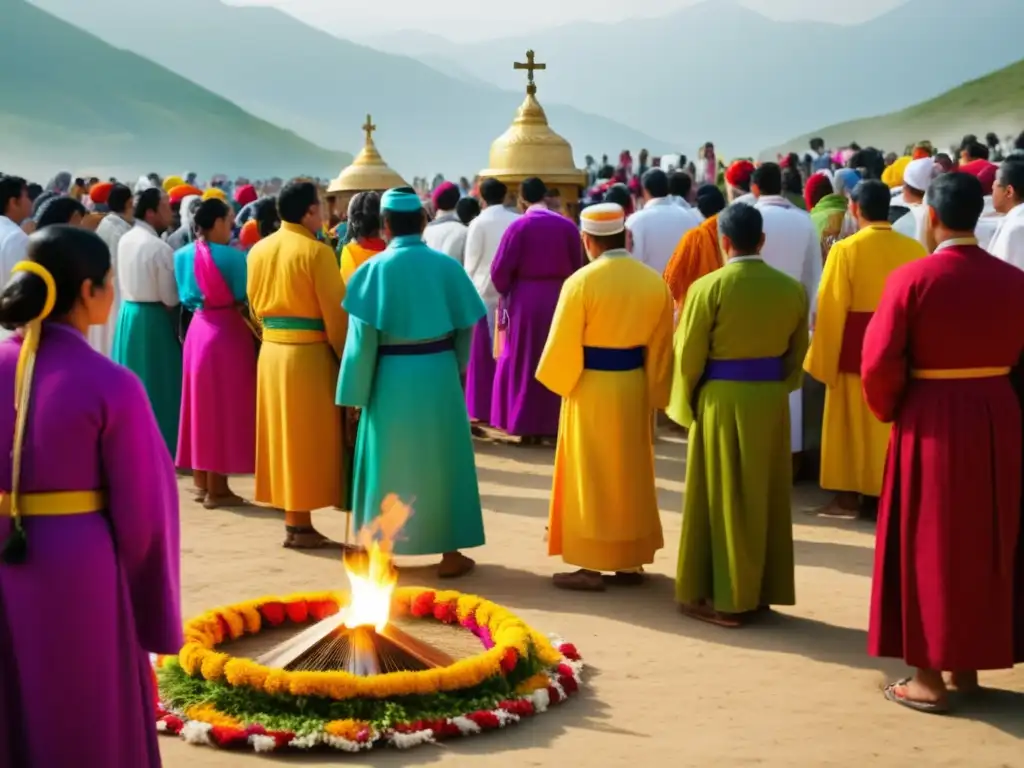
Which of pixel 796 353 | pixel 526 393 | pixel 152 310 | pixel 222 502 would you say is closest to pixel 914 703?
pixel 796 353

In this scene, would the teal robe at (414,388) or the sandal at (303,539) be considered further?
the sandal at (303,539)

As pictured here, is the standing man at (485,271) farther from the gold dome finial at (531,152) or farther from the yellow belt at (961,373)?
the yellow belt at (961,373)

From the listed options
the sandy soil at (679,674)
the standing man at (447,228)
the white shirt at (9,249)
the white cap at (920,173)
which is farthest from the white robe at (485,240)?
the white shirt at (9,249)

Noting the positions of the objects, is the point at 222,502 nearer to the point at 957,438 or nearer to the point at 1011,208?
the point at 1011,208

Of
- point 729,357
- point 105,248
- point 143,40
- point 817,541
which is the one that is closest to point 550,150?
point 817,541

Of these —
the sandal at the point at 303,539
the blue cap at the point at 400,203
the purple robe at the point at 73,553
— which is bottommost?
the sandal at the point at 303,539

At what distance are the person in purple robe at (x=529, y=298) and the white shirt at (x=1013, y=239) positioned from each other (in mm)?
3543

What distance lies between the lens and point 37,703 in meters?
3.59

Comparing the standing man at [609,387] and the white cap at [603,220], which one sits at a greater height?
the white cap at [603,220]

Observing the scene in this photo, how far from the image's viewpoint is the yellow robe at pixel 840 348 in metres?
7.73

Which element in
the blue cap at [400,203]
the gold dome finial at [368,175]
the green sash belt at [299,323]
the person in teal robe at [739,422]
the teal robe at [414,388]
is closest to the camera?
the person in teal robe at [739,422]

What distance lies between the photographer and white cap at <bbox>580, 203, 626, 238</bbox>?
6781 mm

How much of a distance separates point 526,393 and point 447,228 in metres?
1.65

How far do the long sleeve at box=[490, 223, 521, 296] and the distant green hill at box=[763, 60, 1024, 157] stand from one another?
34592 mm
